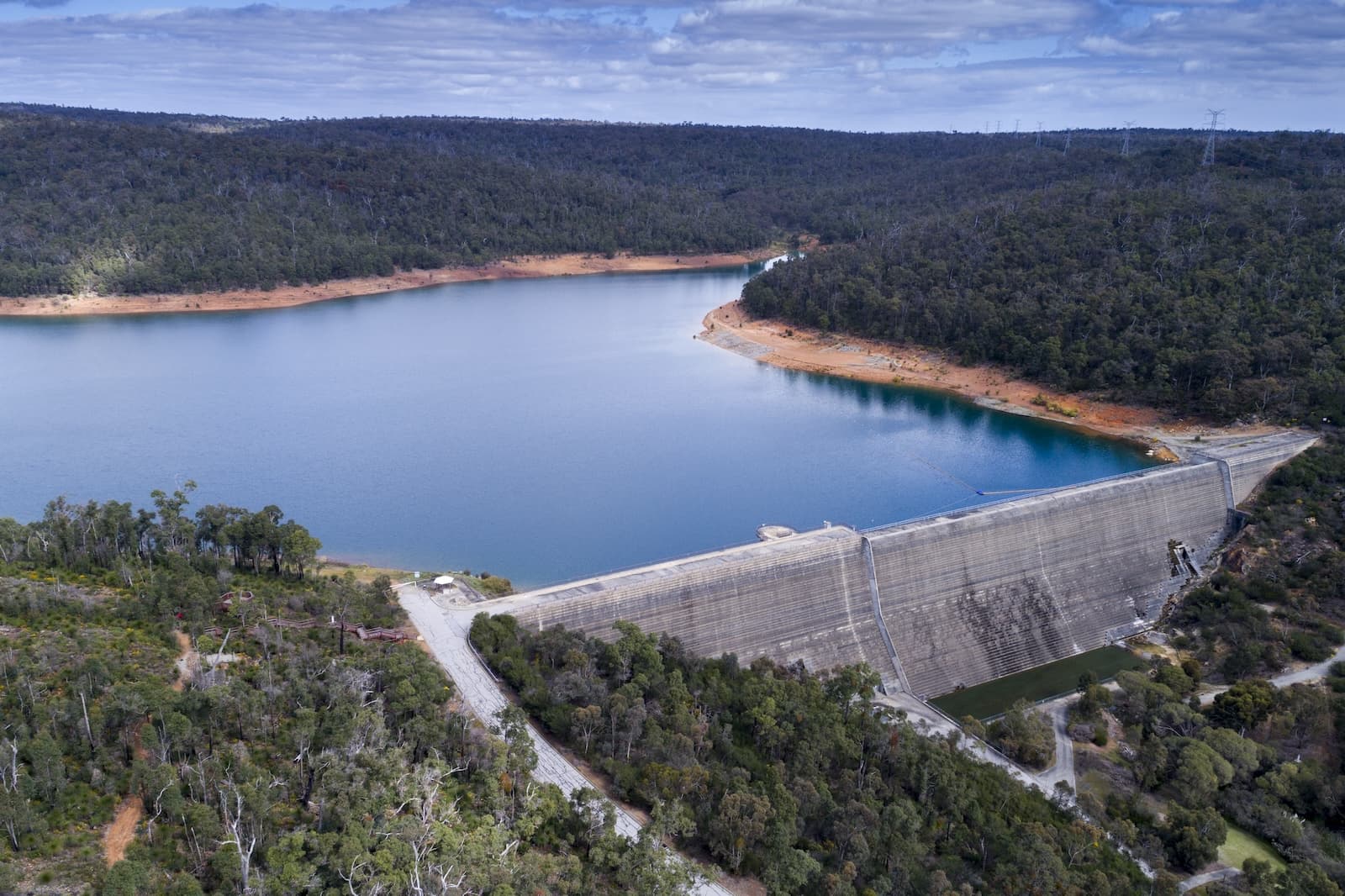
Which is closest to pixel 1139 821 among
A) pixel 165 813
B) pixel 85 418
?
pixel 165 813

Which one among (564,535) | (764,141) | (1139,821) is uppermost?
(764,141)

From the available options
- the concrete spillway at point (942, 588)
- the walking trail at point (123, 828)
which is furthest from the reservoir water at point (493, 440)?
the walking trail at point (123, 828)

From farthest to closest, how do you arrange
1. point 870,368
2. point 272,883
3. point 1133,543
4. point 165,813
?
point 870,368 < point 1133,543 < point 165,813 < point 272,883

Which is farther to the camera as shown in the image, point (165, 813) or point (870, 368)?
point (870, 368)

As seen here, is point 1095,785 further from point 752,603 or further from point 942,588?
point 752,603

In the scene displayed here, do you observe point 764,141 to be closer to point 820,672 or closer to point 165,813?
point 820,672

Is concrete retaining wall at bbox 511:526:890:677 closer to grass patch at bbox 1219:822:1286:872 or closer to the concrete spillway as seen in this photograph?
the concrete spillway

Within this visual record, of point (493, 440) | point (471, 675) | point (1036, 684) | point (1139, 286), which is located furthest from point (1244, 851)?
point (1139, 286)

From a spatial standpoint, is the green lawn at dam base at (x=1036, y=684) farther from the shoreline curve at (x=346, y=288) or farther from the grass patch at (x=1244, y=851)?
the shoreline curve at (x=346, y=288)
